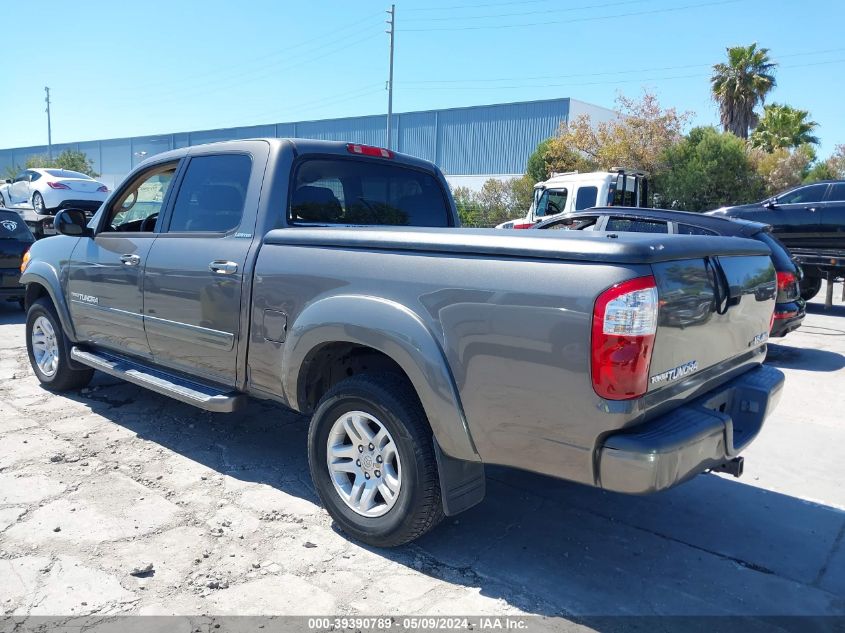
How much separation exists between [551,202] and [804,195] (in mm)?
4900

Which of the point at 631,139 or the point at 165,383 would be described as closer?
the point at 165,383

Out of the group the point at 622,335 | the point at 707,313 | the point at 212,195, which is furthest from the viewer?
the point at 212,195

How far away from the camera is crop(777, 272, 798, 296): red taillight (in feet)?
23.3

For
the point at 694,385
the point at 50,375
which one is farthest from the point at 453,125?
the point at 694,385

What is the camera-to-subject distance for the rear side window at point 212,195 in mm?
4004

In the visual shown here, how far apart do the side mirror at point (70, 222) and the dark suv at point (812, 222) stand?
32.8ft

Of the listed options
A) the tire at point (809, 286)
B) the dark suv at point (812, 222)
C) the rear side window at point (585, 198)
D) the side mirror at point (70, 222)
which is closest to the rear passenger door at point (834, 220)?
the dark suv at point (812, 222)

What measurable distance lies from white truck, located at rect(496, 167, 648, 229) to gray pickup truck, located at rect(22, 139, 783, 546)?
9754mm

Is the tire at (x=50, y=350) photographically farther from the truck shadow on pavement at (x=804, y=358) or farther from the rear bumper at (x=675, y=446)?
the truck shadow on pavement at (x=804, y=358)

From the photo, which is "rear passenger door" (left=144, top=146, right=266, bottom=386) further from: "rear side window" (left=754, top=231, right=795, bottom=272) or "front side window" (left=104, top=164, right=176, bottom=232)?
"rear side window" (left=754, top=231, right=795, bottom=272)

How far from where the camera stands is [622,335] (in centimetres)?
239

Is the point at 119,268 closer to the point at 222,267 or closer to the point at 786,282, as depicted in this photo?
the point at 222,267

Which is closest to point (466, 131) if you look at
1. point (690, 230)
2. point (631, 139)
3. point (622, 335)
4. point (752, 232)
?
point (631, 139)

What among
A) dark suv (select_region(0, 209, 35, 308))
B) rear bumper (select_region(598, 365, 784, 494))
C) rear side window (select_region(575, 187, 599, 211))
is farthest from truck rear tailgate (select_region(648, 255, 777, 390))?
rear side window (select_region(575, 187, 599, 211))
